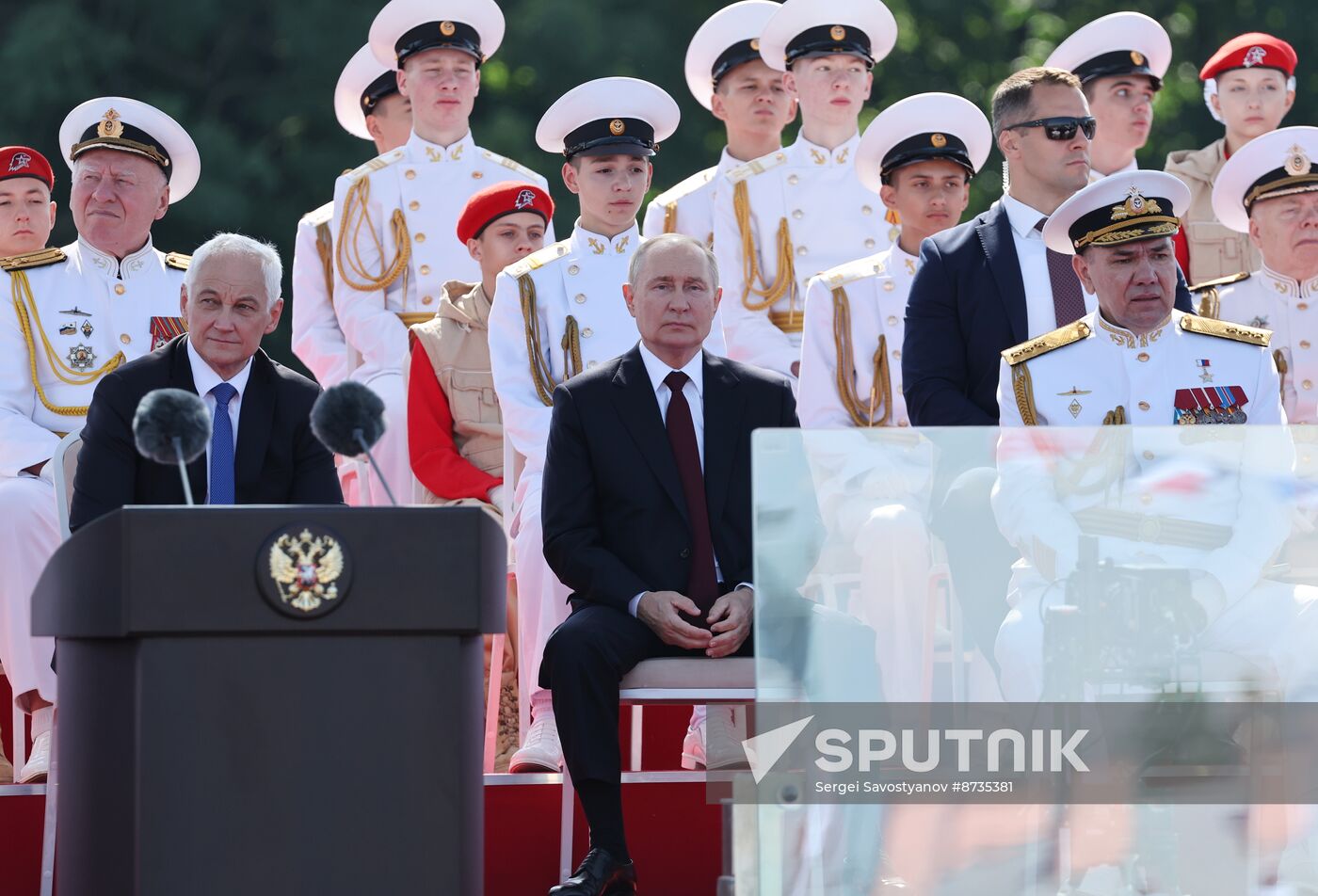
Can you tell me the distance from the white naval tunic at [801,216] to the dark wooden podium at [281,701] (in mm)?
3442

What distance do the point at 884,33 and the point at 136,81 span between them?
Result: 28.6 feet

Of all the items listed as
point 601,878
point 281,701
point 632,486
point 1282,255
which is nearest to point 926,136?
point 1282,255

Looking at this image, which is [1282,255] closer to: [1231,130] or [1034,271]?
[1231,130]

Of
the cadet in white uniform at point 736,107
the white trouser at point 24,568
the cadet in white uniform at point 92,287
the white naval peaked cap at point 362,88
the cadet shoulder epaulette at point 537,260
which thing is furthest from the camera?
the white naval peaked cap at point 362,88

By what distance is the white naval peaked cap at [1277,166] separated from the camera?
247 inches

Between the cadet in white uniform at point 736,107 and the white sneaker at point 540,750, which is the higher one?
the cadet in white uniform at point 736,107

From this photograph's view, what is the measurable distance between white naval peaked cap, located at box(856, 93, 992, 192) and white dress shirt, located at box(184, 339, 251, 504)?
215 cm

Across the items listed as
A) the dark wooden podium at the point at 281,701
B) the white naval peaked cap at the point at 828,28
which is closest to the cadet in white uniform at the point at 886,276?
the white naval peaked cap at the point at 828,28

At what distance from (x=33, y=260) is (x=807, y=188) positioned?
2367mm

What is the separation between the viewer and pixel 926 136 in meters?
6.21

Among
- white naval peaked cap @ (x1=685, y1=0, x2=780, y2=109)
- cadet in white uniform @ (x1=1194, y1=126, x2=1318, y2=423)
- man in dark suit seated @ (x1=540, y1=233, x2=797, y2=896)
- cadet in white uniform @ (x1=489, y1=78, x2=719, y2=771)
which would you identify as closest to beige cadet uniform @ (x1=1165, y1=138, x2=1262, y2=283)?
cadet in white uniform @ (x1=1194, y1=126, x2=1318, y2=423)

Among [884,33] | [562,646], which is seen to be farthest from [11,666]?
[884,33]

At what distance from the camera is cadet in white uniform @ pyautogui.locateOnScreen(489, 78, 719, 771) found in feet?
19.4

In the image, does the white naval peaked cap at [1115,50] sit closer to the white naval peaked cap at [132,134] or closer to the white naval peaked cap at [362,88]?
the white naval peaked cap at [362,88]
